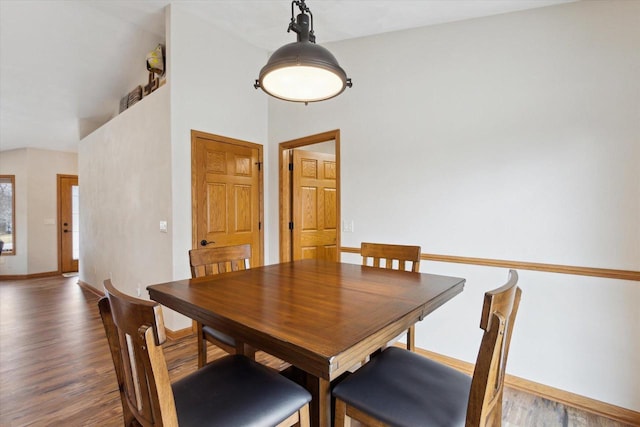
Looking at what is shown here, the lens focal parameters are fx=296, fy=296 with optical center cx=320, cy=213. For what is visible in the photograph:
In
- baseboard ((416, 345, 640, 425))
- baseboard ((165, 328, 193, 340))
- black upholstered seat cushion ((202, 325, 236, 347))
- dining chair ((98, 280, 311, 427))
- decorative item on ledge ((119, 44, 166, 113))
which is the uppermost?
decorative item on ledge ((119, 44, 166, 113))

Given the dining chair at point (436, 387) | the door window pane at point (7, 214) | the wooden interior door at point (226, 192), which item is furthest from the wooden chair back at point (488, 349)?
the door window pane at point (7, 214)

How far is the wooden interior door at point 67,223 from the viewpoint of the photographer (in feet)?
20.5

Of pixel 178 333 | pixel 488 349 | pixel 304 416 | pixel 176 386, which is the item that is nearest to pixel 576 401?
pixel 488 349

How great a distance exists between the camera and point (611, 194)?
1.80 m

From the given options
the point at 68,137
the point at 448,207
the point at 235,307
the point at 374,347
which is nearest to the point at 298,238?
the point at 448,207

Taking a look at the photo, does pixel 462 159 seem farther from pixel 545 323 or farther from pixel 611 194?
pixel 545 323

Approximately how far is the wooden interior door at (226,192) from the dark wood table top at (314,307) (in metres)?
1.38

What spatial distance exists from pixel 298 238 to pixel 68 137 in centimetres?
515

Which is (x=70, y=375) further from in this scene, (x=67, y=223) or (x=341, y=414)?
(x=67, y=223)

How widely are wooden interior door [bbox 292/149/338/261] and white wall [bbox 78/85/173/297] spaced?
1.43 metres

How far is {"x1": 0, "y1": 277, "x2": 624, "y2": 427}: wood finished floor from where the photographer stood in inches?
70.4

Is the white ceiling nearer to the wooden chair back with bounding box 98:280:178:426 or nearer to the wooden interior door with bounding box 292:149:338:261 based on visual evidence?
the wooden interior door with bounding box 292:149:338:261

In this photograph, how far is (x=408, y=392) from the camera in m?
1.13

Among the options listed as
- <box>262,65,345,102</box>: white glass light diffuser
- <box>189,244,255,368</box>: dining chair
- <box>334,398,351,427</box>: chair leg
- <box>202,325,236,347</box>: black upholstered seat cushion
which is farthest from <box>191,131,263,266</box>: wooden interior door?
<box>334,398,351,427</box>: chair leg
